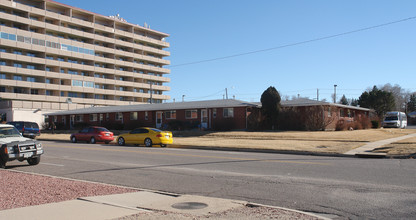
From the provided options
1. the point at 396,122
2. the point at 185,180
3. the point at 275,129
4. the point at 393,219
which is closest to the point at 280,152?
the point at 185,180

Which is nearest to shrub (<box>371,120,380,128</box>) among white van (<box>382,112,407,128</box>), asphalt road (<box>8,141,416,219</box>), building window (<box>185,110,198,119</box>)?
white van (<box>382,112,407,128</box>)

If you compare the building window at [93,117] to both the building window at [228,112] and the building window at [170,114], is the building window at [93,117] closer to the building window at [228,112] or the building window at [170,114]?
the building window at [170,114]

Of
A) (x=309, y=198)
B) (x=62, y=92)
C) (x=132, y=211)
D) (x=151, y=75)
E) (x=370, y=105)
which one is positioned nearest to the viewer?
(x=132, y=211)

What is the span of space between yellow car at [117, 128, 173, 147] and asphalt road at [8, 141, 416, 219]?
9393mm

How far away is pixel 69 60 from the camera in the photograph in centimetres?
8594

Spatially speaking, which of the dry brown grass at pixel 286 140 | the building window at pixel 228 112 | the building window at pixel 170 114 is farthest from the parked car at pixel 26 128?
the building window at pixel 228 112

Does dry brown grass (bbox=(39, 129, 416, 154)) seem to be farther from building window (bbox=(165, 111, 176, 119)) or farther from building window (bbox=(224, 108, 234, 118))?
building window (bbox=(165, 111, 176, 119))

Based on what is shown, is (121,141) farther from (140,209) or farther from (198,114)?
(140,209)

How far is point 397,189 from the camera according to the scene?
29.2 feet

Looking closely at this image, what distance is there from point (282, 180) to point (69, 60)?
84420 millimetres

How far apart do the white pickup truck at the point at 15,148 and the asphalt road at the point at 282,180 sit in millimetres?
523

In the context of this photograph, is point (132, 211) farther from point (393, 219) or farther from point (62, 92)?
point (62, 92)

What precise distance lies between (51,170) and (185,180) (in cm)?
580

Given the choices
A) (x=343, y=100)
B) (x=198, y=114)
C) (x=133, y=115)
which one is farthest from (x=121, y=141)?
(x=343, y=100)
